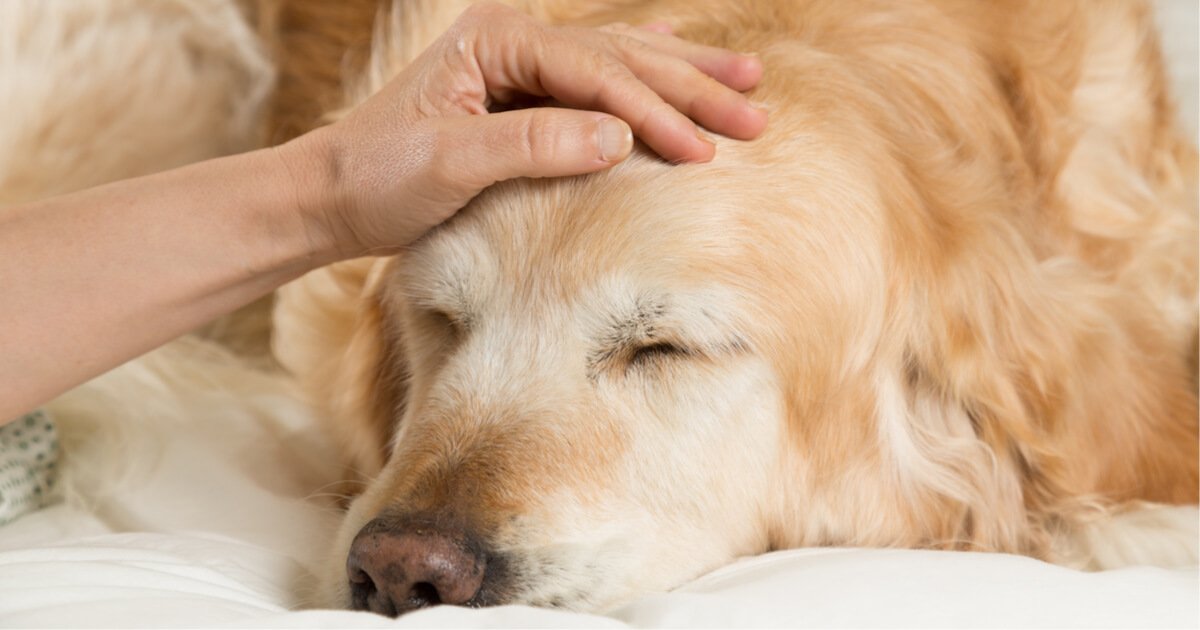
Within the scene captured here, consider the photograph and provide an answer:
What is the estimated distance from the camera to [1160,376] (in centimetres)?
205

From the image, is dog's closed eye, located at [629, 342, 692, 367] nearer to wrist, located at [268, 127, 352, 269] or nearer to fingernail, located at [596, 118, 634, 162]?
fingernail, located at [596, 118, 634, 162]

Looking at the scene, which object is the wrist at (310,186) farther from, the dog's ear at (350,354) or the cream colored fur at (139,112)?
the cream colored fur at (139,112)

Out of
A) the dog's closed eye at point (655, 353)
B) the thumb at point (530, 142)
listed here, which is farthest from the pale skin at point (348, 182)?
the dog's closed eye at point (655, 353)

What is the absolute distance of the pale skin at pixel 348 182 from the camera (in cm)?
160

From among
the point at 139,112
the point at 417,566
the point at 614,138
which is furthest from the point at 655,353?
the point at 139,112

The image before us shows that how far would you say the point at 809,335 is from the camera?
5.65 ft

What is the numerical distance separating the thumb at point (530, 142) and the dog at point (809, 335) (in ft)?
0.26

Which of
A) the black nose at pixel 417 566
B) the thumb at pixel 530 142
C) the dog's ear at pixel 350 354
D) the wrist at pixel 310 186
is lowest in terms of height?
the dog's ear at pixel 350 354

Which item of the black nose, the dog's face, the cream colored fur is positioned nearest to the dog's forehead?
the dog's face

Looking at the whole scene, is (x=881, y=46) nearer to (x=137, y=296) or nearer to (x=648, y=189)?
(x=648, y=189)

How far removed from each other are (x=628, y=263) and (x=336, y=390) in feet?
3.58

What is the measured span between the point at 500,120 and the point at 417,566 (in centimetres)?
68

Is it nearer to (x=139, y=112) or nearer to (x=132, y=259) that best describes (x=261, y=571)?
(x=132, y=259)

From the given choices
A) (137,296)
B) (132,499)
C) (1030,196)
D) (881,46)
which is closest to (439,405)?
(137,296)
